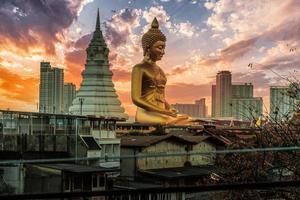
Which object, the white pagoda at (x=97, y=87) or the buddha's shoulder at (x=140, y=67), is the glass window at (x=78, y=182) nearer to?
the buddha's shoulder at (x=140, y=67)

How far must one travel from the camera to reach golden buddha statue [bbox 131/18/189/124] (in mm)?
33344

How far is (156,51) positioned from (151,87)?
8.86 feet

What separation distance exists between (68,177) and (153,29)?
24053mm

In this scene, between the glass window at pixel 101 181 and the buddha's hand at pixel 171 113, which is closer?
the glass window at pixel 101 181

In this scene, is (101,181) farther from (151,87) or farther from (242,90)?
(242,90)

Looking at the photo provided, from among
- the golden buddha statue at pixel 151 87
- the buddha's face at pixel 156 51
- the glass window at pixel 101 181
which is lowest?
the glass window at pixel 101 181

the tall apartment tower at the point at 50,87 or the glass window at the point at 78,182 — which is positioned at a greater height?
the tall apartment tower at the point at 50,87

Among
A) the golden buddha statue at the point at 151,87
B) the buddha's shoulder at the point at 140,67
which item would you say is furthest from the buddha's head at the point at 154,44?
the buddha's shoulder at the point at 140,67

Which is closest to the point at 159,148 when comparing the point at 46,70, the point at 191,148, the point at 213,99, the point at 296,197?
the point at 191,148

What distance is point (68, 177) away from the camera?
43.5 ft

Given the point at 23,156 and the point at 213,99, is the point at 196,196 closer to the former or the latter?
the point at 23,156

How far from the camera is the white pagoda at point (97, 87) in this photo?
50.5m

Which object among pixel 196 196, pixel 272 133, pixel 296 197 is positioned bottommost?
pixel 196 196

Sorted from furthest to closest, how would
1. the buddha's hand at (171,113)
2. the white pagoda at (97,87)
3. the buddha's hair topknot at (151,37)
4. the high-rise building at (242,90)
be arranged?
the high-rise building at (242,90) → the white pagoda at (97,87) → the buddha's hair topknot at (151,37) → the buddha's hand at (171,113)
